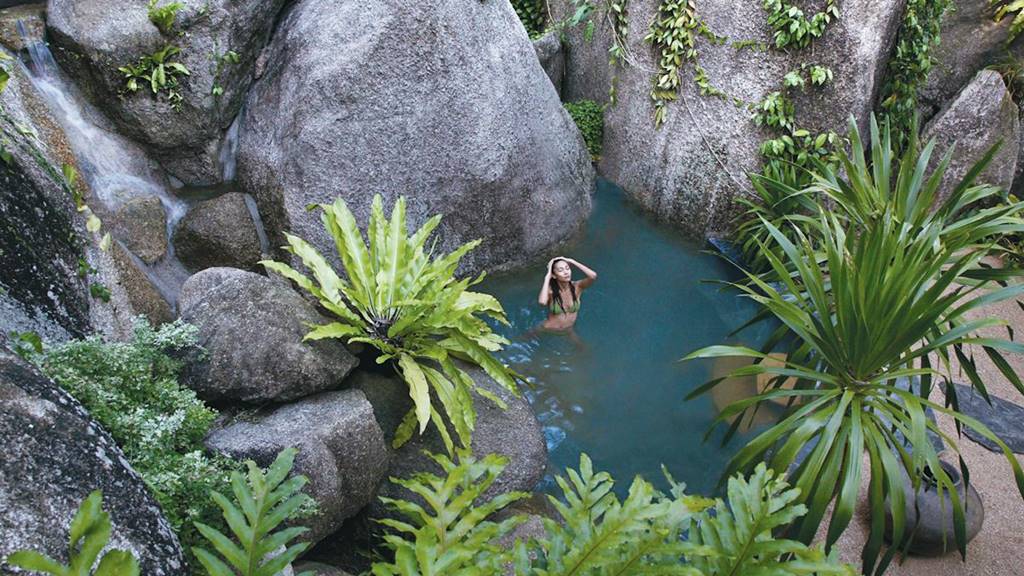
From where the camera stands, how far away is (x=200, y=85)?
5.06 meters

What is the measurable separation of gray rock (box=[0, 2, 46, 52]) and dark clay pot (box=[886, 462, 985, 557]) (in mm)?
5947

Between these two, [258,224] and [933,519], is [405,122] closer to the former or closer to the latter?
[258,224]

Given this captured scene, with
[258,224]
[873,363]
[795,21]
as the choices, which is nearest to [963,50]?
[795,21]

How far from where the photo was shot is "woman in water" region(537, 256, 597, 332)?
503cm

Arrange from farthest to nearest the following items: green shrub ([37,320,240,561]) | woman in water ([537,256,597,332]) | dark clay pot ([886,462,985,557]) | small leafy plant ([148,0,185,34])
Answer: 1. woman in water ([537,256,597,332])
2. small leafy plant ([148,0,185,34])
3. dark clay pot ([886,462,985,557])
4. green shrub ([37,320,240,561])

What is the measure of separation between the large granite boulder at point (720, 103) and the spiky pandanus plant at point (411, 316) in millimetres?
3129

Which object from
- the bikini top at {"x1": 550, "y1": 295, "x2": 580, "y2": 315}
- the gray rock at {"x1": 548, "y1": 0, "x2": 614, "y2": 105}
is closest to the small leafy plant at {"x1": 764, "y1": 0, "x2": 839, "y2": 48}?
the gray rock at {"x1": 548, "y1": 0, "x2": 614, "y2": 105}

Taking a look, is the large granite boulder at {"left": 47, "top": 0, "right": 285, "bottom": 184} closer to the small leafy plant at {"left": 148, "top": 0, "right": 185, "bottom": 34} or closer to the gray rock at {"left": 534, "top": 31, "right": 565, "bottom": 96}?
the small leafy plant at {"left": 148, "top": 0, "right": 185, "bottom": 34}

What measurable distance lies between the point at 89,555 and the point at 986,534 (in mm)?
4379

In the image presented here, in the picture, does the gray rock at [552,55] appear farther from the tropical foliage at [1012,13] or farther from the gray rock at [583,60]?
the tropical foliage at [1012,13]

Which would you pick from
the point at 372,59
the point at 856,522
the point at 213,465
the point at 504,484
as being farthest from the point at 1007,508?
the point at 372,59

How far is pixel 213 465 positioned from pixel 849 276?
2.89 metres

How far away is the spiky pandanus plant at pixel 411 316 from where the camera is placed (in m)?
3.70

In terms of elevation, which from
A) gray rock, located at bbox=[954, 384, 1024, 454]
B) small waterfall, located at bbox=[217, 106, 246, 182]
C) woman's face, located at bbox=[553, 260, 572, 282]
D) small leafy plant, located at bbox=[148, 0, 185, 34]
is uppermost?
small leafy plant, located at bbox=[148, 0, 185, 34]
